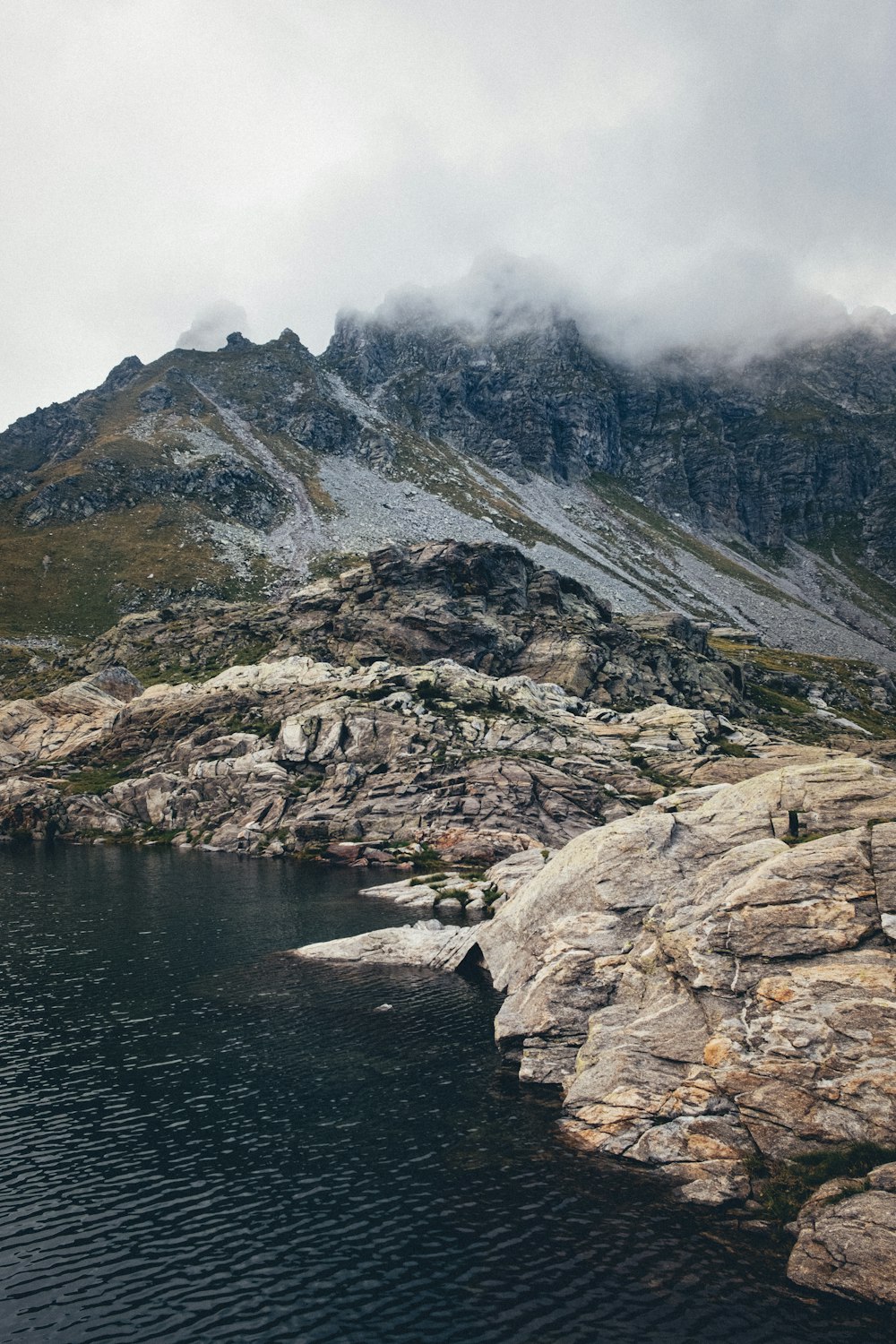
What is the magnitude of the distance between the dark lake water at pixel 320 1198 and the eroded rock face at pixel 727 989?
2634mm

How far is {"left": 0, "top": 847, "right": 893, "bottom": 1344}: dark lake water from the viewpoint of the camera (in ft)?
70.6

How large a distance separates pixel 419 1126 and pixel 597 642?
517 ft

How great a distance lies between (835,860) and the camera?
30766mm

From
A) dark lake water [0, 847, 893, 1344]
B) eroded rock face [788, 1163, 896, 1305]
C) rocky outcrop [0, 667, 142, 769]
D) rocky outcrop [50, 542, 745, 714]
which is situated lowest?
dark lake water [0, 847, 893, 1344]

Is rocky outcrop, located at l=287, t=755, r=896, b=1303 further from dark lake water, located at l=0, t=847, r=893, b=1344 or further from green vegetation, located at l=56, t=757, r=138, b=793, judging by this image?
green vegetation, located at l=56, t=757, r=138, b=793

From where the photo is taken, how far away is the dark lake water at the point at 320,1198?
2153 centimetres

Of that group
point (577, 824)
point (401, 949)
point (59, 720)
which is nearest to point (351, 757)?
point (577, 824)

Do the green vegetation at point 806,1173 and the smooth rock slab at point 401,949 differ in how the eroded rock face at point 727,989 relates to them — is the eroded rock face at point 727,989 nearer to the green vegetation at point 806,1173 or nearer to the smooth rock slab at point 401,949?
the green vegetation at point 806,1173

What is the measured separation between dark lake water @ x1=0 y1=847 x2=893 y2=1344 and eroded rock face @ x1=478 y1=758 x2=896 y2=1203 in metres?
2.63

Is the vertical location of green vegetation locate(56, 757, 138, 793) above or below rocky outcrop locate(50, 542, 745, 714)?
below

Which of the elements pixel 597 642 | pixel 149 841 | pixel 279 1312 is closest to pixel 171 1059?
pixel 279 1312

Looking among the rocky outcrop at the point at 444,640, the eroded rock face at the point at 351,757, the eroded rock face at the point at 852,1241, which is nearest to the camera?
the eroded rock face at the point at 852,1241

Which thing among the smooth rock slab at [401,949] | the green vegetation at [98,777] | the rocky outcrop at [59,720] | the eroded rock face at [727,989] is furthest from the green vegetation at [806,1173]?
the rocky outcrop at [59,720]

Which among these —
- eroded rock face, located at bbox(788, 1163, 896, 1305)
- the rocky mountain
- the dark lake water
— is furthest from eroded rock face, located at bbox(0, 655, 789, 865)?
eroded rock face, located at bbox(788, 1163, 896, 1305)
